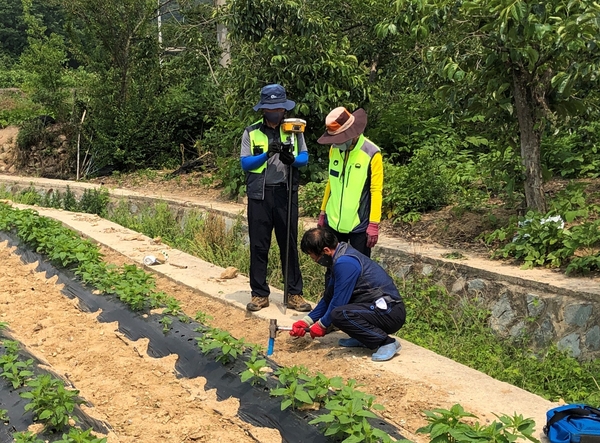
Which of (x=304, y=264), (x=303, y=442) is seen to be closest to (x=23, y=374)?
(x=303, y=442)

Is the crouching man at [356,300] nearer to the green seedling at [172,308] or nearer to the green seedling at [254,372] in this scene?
the green seedling at [254,372]

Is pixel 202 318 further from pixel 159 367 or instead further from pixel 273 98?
pixel 273 98

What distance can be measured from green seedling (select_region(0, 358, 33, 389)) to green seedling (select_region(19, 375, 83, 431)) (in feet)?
0.92

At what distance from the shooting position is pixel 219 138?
1250 centimetres

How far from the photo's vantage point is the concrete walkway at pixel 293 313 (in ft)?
11.5

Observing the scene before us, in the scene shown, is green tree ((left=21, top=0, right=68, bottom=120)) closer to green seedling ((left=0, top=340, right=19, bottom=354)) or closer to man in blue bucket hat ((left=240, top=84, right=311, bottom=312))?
man in blue bucket hat ((left=240, top=84, right=311, bottom=312))

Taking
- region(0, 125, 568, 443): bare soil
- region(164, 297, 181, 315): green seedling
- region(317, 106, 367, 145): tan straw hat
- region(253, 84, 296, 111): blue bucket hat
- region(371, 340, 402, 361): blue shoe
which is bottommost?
region(0, 125, 568, 443): bare soil

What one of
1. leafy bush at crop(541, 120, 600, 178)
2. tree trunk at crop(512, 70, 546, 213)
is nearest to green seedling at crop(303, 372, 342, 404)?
tree trunk at crop(512, 70, 546, 213)

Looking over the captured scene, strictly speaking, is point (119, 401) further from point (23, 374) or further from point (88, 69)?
point (88, 69)

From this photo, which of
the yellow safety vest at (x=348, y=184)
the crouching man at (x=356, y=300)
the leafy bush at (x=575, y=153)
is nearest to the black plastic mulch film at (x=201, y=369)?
the crouching man at (x=356, y=300)

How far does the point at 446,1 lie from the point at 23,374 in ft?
15.7

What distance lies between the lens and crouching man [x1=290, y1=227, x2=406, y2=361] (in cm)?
416

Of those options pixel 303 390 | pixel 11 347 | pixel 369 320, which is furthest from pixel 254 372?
pixel 11 347

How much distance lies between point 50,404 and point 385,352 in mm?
2119
